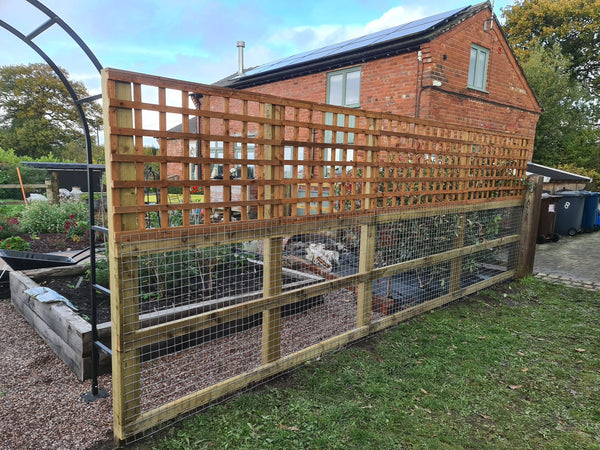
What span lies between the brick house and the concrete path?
3744 mm

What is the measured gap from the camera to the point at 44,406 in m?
2.58

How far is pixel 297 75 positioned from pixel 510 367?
35.6ft

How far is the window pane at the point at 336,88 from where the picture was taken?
1105cm

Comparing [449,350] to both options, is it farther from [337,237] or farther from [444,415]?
[337,237]

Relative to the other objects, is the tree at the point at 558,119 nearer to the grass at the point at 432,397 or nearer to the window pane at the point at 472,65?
the window pane at the point at 472,65

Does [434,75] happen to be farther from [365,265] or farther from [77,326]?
[77,326]

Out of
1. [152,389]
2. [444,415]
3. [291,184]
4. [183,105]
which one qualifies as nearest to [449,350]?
[444,415]

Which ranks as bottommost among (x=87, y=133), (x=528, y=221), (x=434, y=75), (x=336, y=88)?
(x=528, y=221)

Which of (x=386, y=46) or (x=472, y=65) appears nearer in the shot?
(x=386, y=46)

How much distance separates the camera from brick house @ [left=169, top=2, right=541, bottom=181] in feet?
30.2

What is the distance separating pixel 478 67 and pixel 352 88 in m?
3.42

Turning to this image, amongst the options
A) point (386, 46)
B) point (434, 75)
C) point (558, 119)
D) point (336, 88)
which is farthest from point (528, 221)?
point (558, 119)

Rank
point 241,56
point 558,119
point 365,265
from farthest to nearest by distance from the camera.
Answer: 1. point 558,119
2. point 241,56
3. point 365,265

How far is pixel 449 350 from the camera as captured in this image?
356 centimetres
